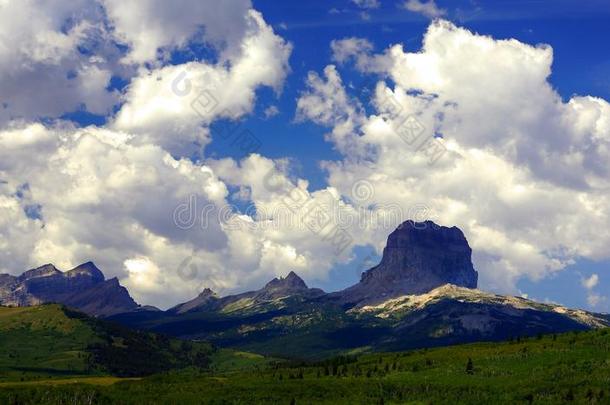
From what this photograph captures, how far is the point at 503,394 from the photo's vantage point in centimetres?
19825

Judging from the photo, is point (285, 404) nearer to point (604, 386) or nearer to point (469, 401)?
point (469, 401)

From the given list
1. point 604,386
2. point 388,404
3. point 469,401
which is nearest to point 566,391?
point 604,386

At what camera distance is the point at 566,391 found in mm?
189625

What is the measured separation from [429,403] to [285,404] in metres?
42.1

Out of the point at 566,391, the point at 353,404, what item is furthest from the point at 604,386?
the point at 353,404

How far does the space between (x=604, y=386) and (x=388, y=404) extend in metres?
61.0

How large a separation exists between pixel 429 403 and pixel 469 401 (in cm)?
1166

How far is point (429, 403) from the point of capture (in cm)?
19350

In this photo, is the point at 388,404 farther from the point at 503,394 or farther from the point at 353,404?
the point at 503,394

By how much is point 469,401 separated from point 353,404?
33614 millimetres

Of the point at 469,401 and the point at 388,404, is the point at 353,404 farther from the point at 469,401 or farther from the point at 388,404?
the point at 469,401

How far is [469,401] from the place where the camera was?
193875 mm

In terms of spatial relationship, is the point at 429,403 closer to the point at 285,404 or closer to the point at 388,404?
the point at 388,404

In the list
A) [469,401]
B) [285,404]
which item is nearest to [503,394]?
[469,401]
